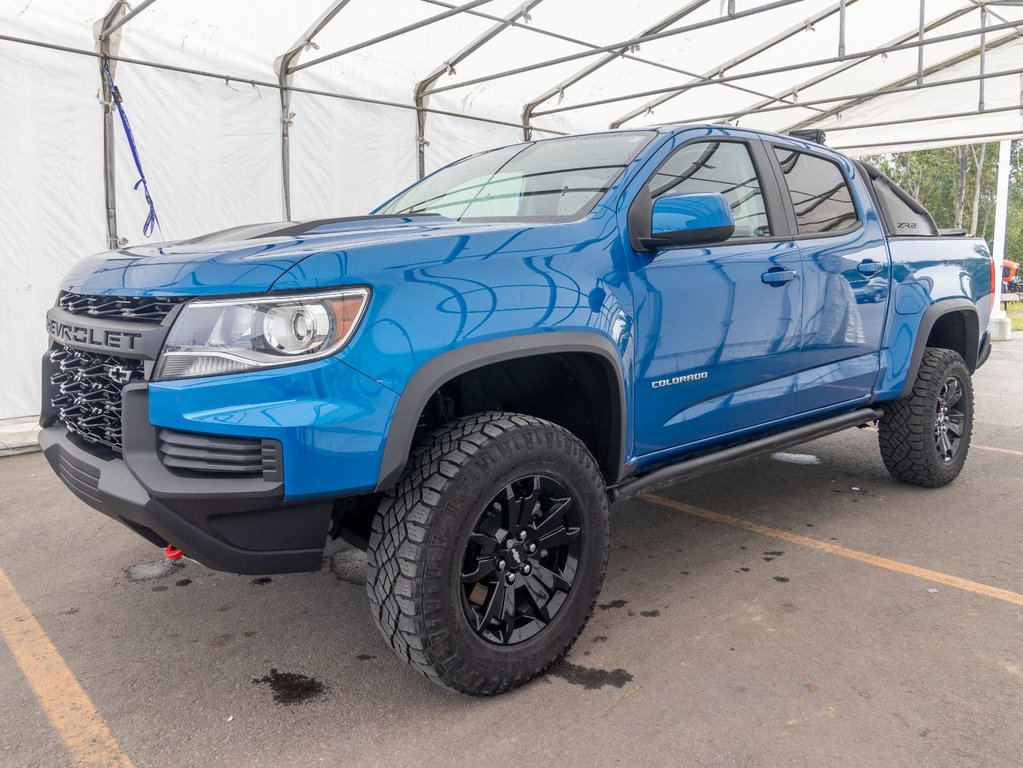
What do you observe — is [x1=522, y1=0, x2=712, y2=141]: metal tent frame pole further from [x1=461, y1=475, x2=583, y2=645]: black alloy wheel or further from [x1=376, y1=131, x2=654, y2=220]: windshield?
[x1=461, y1=475, x2=583, y2=645]: black alloy wheel

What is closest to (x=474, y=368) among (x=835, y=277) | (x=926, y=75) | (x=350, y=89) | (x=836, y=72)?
(x=835, y=277)

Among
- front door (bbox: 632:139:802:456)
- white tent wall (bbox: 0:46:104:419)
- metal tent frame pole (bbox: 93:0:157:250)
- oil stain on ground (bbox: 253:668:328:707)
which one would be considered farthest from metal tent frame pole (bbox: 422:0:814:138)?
oil stain on ground (bbox: 253:668:328:707)

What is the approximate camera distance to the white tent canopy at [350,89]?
628 cm

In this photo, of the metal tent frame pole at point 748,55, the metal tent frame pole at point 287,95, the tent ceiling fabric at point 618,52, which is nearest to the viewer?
the tent ceiling fabric at point 618,52

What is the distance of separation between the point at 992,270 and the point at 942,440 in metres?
1.13

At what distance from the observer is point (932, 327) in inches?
173

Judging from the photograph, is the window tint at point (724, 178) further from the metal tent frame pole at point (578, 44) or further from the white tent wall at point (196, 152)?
the white tent wall at point (196, 152)

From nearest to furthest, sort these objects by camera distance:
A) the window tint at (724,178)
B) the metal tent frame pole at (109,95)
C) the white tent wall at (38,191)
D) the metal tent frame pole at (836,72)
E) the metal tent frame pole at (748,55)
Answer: the window tint at (724,178) → the white tent wall at (38,191) → the metal tent frame pole at (109,95) → the metal tent frame pole at (748,55) → the metal tent frame pole at (836,72)

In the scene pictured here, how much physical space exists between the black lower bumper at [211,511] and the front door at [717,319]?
1196mm

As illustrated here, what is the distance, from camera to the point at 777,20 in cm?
965

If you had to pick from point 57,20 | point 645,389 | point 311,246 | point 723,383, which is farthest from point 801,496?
point 57,20

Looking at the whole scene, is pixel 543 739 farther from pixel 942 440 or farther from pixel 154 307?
pixel 942 440

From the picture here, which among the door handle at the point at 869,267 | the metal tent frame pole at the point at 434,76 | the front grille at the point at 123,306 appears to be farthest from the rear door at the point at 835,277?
the metal tent frame pole at the point at 434,76

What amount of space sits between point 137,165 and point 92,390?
16.8 feet
